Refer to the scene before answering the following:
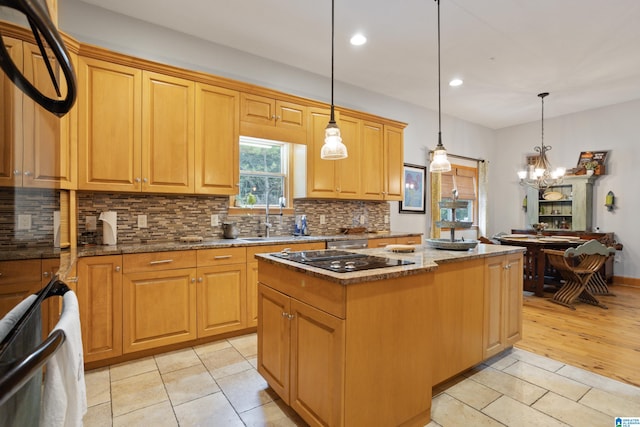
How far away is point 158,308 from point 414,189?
13.8 feet

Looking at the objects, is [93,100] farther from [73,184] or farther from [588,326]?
[588,326]

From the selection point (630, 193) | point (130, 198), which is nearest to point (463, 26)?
point (130, 198)

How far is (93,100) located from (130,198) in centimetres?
87

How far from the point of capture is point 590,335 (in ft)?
10.5

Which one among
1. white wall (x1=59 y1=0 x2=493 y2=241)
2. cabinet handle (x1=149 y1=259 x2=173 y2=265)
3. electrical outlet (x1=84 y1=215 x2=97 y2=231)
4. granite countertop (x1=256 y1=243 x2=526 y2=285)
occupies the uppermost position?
white wall (x1=59 y1=0 x2=493 y2=241)

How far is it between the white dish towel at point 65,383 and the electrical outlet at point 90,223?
243cm

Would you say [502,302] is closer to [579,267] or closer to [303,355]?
[303,355]

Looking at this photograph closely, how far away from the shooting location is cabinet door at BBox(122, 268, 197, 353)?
2.55m

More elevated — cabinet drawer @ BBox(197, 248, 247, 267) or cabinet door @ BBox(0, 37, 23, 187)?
cabinet door @ BBox(0, 37, 23, 187)

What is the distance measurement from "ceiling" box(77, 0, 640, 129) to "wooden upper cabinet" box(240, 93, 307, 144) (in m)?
0.66

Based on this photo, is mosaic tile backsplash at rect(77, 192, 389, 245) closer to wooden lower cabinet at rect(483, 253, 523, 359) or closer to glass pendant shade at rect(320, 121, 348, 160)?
glass pendant shade at rect(320, 121, 348, 160)

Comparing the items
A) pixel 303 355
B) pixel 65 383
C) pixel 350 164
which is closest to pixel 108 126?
pixel 303 355

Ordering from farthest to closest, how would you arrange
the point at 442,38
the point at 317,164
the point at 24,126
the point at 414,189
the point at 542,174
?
the point at 414,189 < the point at 542,174 < the point at 317,164 < the point at 442,38 < the point at 24,126

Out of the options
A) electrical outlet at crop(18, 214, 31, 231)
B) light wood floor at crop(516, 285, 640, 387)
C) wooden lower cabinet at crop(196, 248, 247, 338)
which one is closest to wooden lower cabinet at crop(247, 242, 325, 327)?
wooden lower cabinet at crop(196, 248, 247, 338)
